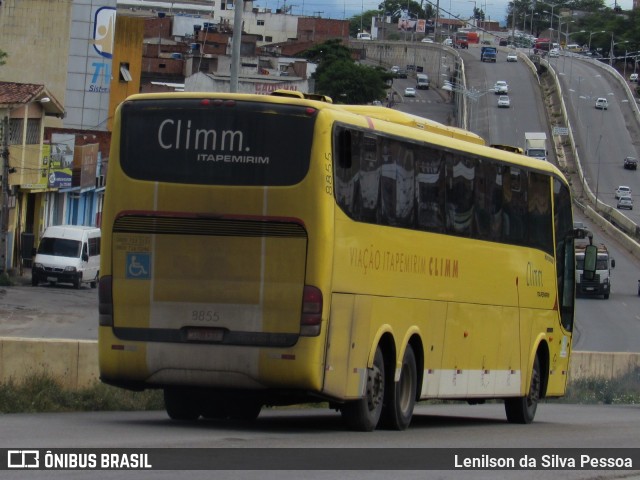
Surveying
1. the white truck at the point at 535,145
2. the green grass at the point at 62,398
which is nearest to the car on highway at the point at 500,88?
the white truck at the point at 535,145

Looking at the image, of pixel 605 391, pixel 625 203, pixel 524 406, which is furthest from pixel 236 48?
pixel 625 203

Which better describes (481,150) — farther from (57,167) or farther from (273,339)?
(57,167)

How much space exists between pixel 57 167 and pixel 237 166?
4857 cm

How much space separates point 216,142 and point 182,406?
3438mm

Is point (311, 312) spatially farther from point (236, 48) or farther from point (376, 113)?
point (236, 48)

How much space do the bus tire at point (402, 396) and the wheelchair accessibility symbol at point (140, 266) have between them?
3120mm

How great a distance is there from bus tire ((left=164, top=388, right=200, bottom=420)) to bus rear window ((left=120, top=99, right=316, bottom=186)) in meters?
2.87

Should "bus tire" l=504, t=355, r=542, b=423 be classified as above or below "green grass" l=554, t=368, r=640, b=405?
above

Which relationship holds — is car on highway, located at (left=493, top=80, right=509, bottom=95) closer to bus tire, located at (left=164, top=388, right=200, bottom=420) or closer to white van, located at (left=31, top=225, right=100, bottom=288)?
white van, located at (left=31, top=225, right=100, bottom=288)

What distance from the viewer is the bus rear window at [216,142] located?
1359 centimetres

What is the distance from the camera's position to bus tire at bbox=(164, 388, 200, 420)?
1545cm

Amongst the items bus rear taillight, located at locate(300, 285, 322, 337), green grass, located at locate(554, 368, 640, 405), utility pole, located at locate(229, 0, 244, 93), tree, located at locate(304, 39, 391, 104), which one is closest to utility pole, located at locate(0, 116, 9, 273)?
utility pole, located at locate(229, 0, 244, 93)

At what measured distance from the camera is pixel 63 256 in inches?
2169

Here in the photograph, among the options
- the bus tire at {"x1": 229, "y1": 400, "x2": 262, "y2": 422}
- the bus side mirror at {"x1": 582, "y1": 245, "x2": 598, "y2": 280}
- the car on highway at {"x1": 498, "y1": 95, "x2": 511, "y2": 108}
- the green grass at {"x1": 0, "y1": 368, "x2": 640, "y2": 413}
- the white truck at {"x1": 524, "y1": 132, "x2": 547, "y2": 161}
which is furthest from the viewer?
the car on highway at {"x1": 498, "y1": 95, "x2": 511, "y2": 108}
